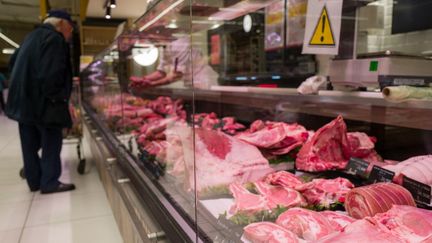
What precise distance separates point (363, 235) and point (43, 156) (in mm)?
3145

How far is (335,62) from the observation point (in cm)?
164

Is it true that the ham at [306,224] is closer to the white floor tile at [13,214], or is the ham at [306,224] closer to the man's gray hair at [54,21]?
the white floor tile at [13,214]

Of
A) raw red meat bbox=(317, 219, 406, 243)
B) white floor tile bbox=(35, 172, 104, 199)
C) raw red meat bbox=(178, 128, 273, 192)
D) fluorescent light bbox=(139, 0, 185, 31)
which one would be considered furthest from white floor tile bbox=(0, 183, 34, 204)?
raw red meat bbox=(317, 219, 406, 243)

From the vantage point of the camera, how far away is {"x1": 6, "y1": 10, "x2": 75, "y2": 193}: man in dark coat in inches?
124

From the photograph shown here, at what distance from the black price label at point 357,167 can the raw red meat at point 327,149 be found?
0.22ft

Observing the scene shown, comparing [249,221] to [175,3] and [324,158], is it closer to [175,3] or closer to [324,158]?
[324,158]

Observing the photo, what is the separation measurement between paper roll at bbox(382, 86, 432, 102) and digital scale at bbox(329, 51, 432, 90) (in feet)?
0.23

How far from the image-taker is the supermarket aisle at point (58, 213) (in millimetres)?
2377

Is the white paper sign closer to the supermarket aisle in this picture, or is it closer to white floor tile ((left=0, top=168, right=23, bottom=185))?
the supermarket aisle

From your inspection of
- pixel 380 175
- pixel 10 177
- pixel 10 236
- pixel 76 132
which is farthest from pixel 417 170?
pixel 76 132

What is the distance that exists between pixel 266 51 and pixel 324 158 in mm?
4425

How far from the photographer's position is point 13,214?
280 centimetres

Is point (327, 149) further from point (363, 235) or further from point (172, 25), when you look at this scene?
point (172, 25)

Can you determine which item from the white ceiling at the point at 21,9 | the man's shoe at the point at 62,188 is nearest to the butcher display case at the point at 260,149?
the man's shoe at the point at 62,188
